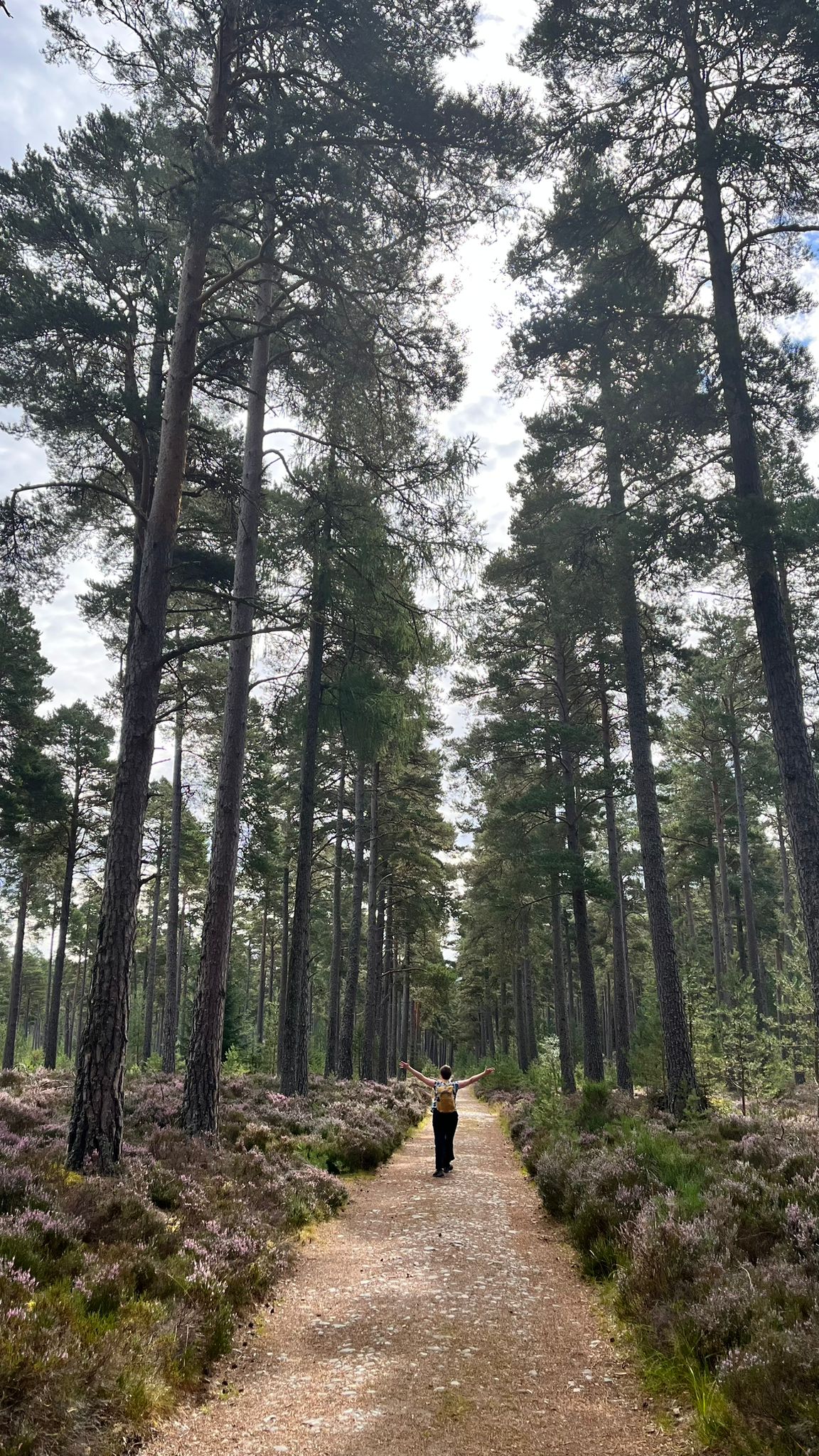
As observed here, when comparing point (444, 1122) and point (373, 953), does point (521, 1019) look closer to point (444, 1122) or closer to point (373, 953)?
point (373, 953)

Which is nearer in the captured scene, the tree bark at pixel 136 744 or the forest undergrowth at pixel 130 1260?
the forest undergrowth at pixel 130 1260

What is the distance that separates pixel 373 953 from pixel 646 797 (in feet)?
41.3

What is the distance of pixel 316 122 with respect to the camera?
8.23 m

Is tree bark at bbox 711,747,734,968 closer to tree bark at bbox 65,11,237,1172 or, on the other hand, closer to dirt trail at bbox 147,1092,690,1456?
dirt trail at bbox 147,1092,690,1456

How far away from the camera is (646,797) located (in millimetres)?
14461

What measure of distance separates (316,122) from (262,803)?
1745 cm

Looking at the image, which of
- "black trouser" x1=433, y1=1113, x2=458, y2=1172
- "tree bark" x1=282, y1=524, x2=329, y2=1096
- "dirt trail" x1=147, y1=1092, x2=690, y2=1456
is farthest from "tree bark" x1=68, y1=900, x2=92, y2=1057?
"dirt trail" x1=147, y1=1092, x2=690, y2=1456

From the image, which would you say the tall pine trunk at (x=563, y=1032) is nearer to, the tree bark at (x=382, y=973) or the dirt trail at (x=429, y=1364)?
the tree bark at (x=382, y=973)

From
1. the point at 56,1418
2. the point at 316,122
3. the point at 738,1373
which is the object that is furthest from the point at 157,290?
Answer: the point at 738,1373

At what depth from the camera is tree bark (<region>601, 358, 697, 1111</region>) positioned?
12594 millimetres

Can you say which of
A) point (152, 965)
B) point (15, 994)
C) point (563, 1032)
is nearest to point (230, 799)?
point (563, 1032)

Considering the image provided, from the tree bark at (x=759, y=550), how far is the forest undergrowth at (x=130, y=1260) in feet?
22.3

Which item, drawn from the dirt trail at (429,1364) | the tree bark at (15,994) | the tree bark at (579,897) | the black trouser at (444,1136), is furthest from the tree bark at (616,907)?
the tree bark at (15,994)

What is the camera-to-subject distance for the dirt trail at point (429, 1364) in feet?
13.3
